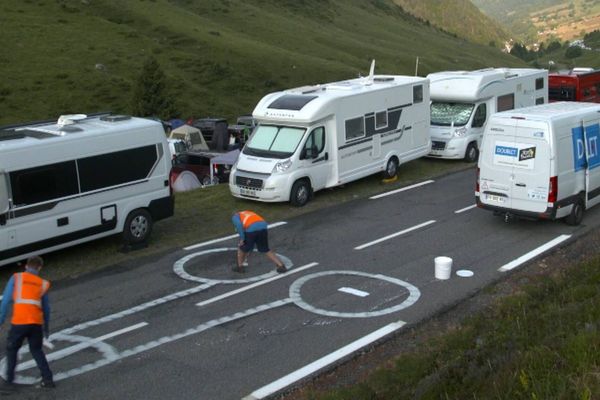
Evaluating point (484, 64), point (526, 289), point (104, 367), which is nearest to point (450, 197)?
point (526, 289)

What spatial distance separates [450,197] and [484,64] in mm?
65462

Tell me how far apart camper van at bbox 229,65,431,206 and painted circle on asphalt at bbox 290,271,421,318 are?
17.7ft

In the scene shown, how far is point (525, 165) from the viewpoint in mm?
15938

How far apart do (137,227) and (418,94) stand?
1121 centimetres

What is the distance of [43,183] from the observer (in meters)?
13.7

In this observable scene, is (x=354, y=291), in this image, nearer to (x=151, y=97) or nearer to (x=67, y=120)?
(x=67, y=120)

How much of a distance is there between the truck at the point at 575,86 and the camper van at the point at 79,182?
22.5 meters

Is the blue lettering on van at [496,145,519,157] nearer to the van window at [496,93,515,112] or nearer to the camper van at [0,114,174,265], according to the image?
the camper van at [0,114,174,265]

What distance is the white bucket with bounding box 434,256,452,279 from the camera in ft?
43.1

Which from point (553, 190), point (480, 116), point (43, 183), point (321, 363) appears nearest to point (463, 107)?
point (480, 116)

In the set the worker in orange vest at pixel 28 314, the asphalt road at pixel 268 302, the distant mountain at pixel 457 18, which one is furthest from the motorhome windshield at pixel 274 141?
the distant mountain at pixel 457 18

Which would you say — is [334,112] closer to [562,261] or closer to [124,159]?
[124,159]

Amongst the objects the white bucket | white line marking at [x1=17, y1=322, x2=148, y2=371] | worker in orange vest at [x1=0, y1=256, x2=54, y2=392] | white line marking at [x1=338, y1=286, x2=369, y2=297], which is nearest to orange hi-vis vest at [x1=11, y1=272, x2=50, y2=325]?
worker in orange vest at [x1=0, y1=256, x2=54, y2=392]

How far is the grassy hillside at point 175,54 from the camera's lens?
43.2 m
